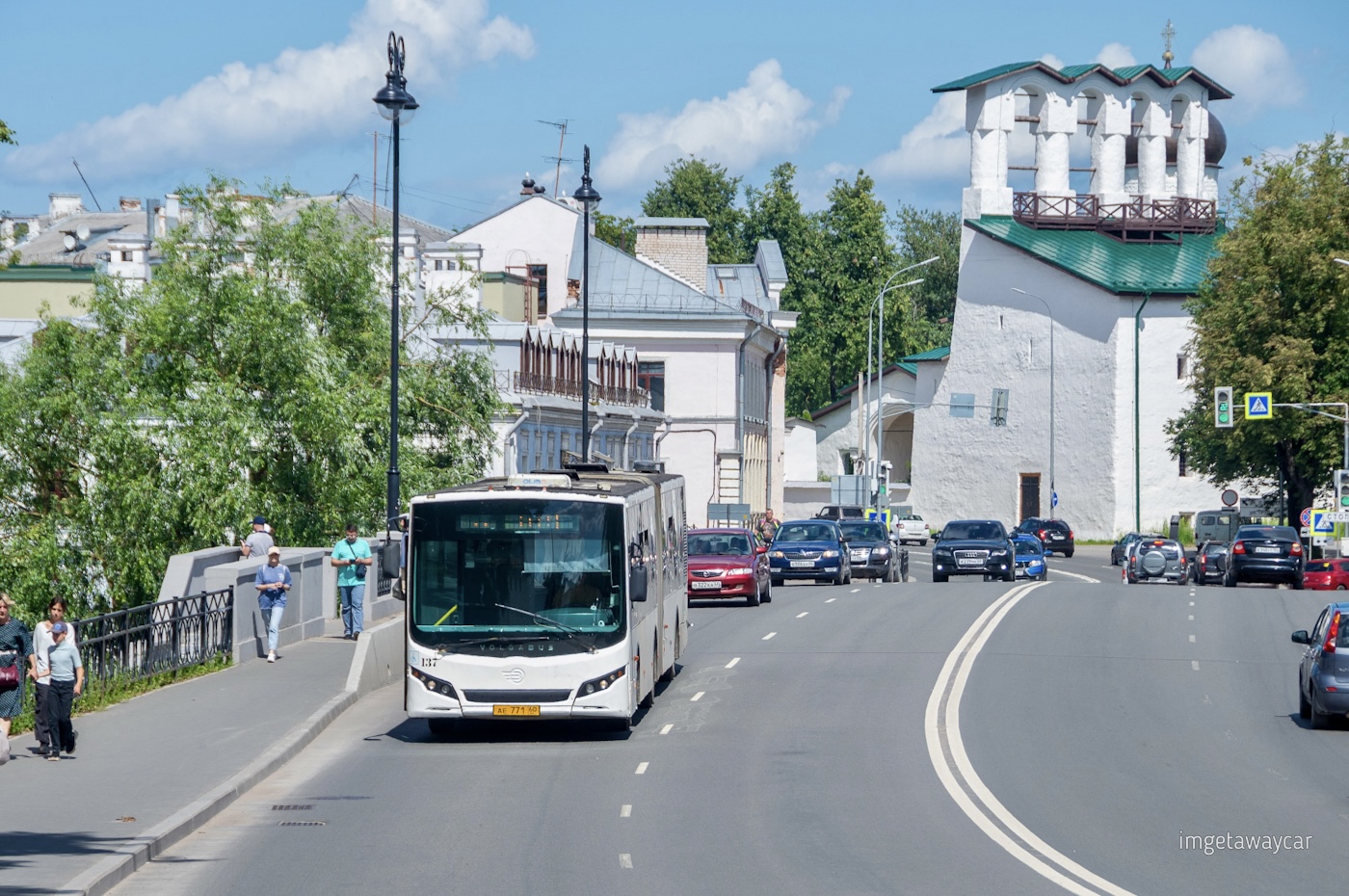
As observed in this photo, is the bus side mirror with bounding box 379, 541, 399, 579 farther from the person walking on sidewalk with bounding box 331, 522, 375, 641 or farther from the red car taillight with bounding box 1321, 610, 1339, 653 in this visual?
the red car taillight with bounding box 1321, 610, 1339, 653

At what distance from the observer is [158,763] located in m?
15.0

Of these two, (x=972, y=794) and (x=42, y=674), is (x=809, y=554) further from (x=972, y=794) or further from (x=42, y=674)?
(x=42, y=674)

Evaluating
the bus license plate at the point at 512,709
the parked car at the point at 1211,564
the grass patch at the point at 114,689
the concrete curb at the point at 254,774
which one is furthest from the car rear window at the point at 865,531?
the bus license plate at the point at 512,709

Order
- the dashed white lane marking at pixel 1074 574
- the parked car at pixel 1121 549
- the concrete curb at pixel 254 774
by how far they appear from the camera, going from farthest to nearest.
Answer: the parked car at pixel 1121 549
the dashed white lane marking at pixel 1074 574
the concrete curb at pixel 254 774

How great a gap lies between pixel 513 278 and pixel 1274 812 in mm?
55740

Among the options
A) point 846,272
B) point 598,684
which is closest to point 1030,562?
point 598,684

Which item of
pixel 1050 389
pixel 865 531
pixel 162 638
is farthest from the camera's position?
pixel 1050 389

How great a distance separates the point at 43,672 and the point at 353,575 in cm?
1021

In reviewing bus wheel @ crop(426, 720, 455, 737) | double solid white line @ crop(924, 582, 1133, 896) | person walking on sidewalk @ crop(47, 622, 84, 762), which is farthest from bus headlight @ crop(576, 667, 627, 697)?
person walking on sidewalk @ crop(47, 622, 84, 762)

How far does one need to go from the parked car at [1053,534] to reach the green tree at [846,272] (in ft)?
102

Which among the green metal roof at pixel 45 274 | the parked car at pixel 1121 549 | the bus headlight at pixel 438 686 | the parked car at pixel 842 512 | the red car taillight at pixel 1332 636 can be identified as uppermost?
the green metal roof at pixel 45 274

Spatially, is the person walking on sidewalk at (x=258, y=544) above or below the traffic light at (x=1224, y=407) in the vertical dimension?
below

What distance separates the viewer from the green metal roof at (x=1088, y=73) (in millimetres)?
83506

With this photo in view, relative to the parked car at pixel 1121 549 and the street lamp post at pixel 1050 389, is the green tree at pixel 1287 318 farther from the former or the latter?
the street lamp post at pixel 1050 389
